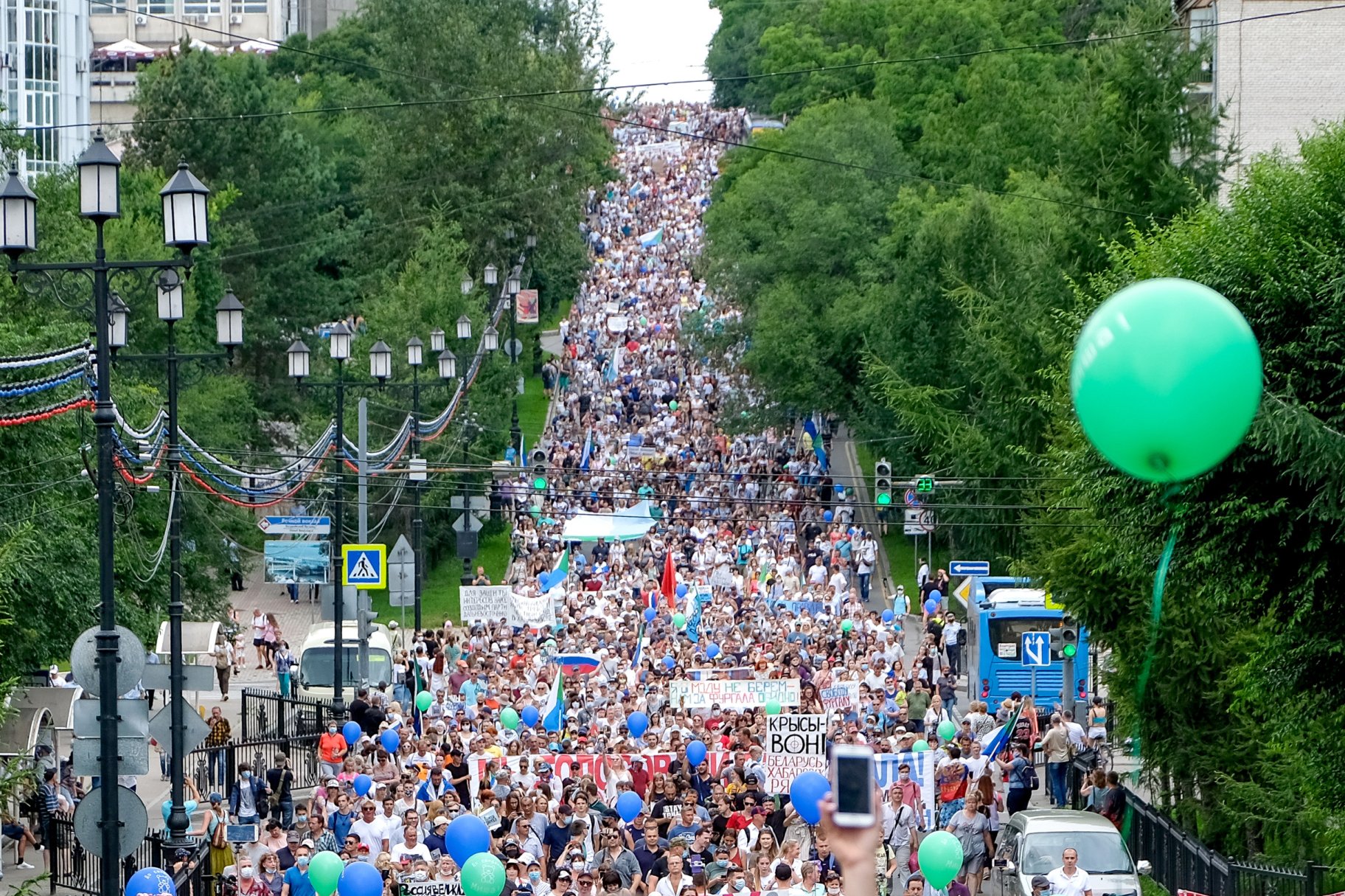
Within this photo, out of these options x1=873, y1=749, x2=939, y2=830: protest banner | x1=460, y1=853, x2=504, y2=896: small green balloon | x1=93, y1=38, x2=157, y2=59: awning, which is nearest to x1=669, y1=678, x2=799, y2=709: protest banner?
x1=873, y1=749, x2=939, y2=830: protest banner

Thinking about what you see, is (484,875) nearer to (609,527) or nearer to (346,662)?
(346,662)

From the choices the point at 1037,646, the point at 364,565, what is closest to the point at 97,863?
the point at 364,565

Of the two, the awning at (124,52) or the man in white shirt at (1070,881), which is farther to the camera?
the awning at (124,52)

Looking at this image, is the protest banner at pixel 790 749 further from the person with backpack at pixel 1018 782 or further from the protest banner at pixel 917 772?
the person with backpack at pixel 1018 782

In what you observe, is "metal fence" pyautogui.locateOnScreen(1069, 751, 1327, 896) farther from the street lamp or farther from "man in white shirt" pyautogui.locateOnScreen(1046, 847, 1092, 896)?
the street lamp

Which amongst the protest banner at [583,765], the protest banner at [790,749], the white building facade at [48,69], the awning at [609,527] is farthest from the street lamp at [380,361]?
the white building facade at [48,69]

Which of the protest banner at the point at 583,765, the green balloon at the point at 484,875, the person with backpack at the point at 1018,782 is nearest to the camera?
the green balloon at the point at 484,875
